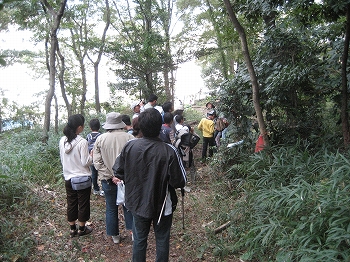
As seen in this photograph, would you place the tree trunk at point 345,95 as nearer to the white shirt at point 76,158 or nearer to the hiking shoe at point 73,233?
A: the white shirt at point 76,158

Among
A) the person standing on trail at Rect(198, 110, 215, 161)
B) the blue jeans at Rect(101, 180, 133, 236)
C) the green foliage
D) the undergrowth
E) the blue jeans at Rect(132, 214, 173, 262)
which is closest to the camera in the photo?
the green foliage

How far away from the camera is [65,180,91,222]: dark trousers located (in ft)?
14.4

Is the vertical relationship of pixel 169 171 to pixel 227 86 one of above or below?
below

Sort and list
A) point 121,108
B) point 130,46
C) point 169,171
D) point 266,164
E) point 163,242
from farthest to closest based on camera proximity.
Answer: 1. point 121,108
2. point 130,46
3. point 266,164
4. point 163,242
5. point 169,171

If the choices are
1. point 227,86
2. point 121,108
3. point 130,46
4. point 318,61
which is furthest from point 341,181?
point 121,108

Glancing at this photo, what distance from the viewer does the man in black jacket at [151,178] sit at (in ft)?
9.58

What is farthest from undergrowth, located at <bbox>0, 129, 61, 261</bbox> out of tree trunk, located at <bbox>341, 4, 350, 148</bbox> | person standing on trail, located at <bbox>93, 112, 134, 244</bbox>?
tree trunk, located at <bbox>341, 4, 350, 148</bbox>

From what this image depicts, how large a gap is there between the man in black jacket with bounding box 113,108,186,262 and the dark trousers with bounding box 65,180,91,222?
1602 millimetres

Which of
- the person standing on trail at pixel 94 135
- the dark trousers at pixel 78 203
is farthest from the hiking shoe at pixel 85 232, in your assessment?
the person standing on trail at pixel 94 135

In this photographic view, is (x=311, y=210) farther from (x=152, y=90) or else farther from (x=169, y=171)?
(x=152, y=90)

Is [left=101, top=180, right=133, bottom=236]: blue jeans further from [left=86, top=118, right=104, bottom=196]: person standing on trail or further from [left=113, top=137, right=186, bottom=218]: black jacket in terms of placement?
[left=86, top=118, right=104, bottom=196]: person standing on trail

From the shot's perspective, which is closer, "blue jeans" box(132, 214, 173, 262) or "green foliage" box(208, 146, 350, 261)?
"green foliage" box(208, 146, 350, 261)

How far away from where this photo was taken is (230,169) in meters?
5.80

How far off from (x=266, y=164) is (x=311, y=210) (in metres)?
1.78
